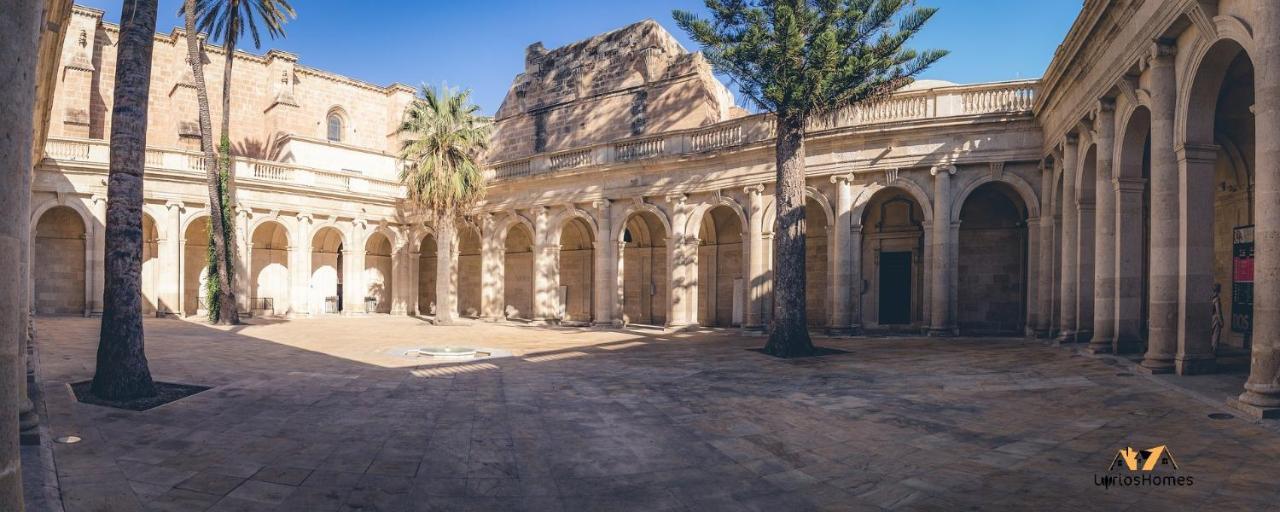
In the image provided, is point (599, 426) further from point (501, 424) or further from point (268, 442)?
point (268, 442)

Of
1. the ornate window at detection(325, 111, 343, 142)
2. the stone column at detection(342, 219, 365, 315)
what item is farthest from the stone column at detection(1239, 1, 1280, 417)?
Result: the ornate window at detection(325, 111, 343, 142)

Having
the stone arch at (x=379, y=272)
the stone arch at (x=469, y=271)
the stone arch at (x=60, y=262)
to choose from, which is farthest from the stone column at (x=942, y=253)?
the stone arch at (x=60, y=262)

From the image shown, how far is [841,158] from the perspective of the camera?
20234mm

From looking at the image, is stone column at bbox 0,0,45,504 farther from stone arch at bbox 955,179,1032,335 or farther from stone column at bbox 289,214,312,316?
stone column at bbox 289,214,312,316

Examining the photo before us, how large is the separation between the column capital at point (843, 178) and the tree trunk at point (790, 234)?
474 centimetres

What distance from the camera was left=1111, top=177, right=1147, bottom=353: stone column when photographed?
12656 mm

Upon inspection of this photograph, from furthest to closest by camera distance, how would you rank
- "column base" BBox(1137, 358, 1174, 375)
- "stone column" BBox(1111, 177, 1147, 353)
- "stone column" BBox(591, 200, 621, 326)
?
1. "stone column" BBox(591, 200, 621, 326)
2. "stone column" BBox(1111, 177, 1147, 353)
3. "column base" BBox(1137, 358, 1174, 375)

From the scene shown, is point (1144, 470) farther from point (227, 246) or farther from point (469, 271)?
point (469, 271)

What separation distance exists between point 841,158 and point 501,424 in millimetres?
15219

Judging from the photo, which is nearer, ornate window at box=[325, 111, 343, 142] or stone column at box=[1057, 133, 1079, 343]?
stone column at box=[1057, 133, 1079, 343]

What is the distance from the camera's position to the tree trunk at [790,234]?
1573 cm

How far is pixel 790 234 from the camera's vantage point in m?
15.8

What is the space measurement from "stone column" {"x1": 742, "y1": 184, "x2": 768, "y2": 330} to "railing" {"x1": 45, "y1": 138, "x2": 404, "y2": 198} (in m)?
20.0

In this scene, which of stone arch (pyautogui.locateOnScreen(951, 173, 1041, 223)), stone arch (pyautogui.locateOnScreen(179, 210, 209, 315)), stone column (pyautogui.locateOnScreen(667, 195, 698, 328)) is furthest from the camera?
Result: stone arch (pyautogui.locateOnScreen(179, 210, 209, 315))
